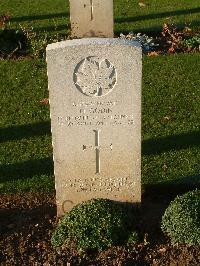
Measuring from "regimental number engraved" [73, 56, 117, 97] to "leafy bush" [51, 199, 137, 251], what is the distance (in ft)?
3.53

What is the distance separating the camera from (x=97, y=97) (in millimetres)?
5062

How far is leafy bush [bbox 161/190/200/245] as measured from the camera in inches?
199

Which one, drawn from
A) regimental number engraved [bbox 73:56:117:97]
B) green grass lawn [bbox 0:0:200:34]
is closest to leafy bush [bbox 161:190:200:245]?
regimental number engraved [bbox 73:56:117:97]

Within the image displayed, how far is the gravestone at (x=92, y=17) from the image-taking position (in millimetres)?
10008

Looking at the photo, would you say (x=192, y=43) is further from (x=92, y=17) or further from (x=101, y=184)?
(x=101, y=184)

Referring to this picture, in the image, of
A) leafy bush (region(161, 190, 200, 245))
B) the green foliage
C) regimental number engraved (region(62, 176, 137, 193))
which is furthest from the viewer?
the green foliage

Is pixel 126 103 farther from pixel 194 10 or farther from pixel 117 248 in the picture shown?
pixel 194 10

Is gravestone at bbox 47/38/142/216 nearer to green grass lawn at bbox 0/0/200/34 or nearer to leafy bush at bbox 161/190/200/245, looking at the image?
leafy bush at bbox 161/190/200/245

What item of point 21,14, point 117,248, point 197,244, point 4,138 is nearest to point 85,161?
point 117,248

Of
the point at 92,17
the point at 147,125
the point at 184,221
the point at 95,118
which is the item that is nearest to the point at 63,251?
the point at 184,221

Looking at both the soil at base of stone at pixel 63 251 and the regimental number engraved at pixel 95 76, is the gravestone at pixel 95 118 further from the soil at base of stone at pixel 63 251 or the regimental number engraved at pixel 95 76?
the soil at base of stone at pixel 63 251

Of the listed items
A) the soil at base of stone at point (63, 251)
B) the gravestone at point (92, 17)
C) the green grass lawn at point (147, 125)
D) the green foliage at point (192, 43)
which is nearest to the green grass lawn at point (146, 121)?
the green grass lawn at point (147, 125)

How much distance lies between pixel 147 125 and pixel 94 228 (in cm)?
285

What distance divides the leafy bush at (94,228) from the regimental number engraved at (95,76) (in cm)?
108
